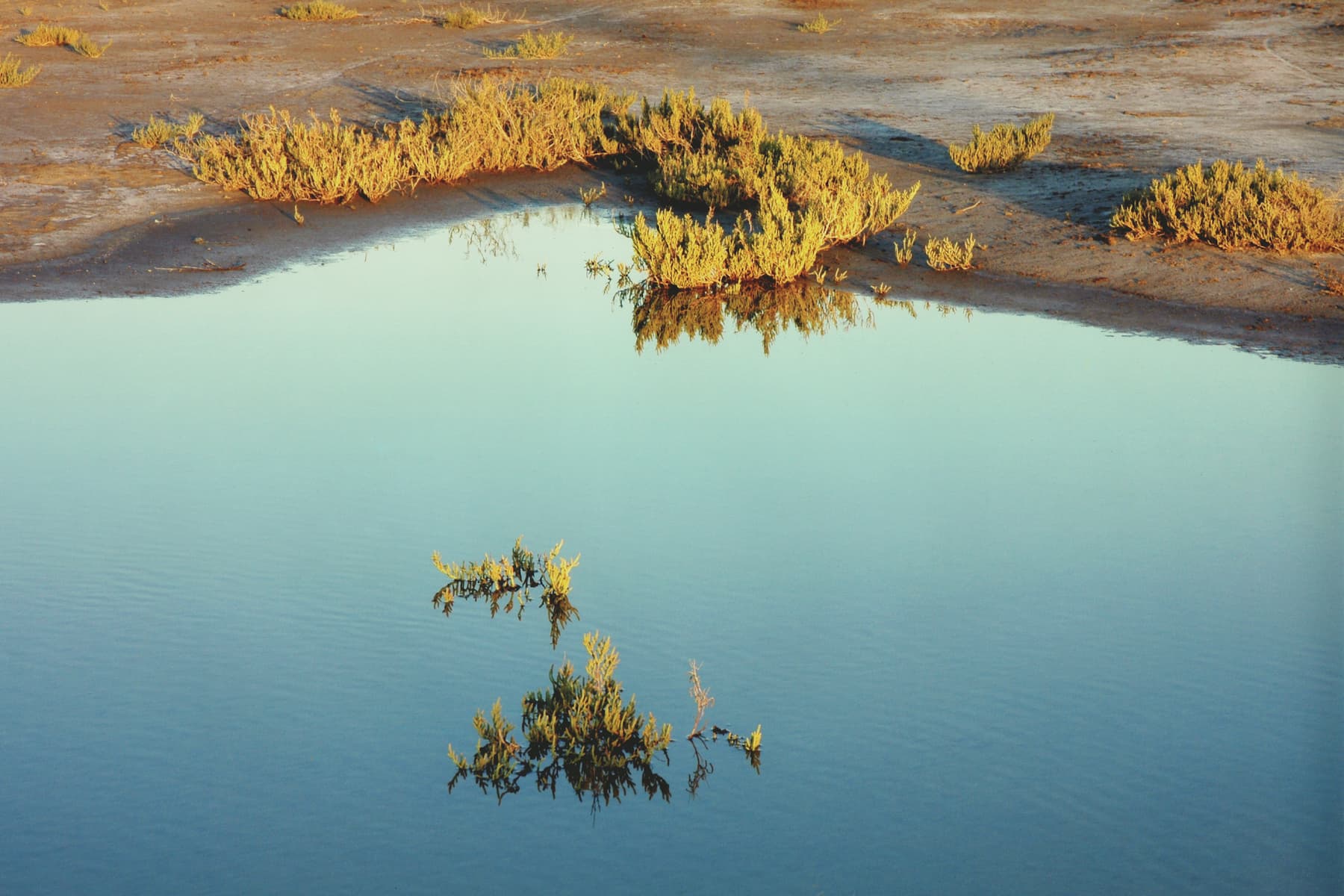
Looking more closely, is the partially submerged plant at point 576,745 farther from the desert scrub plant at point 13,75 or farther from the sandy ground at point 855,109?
the desert scrub plant at point 13,75

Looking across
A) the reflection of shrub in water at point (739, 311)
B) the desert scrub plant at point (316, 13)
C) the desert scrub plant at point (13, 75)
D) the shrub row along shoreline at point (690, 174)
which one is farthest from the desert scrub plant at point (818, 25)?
the reflection of shrub in water at point (739, 311)

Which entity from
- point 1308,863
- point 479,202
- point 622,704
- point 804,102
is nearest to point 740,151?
point 479,202

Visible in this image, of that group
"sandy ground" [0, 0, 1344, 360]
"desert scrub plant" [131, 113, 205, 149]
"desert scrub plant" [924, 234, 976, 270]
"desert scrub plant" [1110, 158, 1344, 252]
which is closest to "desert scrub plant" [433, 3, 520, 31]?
"sandy ground" [0, 0, 1344, 360]

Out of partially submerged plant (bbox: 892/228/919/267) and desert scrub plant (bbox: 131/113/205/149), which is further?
desert scrub plant (bbox: 131/113/205/149)

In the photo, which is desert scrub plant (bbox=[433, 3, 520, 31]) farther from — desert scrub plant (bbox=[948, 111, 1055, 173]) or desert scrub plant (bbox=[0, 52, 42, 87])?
desert scrub plant (bbox=[948, 111, 1055, 173])

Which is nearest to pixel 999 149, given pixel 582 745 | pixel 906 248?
pixel 906 248

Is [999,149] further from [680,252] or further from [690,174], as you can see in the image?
[680,252]
